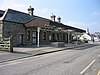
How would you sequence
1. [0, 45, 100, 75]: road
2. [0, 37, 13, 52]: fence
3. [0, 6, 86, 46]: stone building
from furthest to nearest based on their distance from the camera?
[0, 6, 86, 46]: stone building
[0, 37, 13, 52]: fence
[0, 45, 100, 75]: road

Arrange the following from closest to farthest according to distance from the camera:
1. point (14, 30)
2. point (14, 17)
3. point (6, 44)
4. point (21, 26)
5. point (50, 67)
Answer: point (50, 67)
point (6, 44)
point (14, 30)
point (14, 17)
point (21, 26)

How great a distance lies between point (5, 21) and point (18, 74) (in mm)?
21561

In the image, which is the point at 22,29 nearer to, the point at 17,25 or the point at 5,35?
the point at 17,25

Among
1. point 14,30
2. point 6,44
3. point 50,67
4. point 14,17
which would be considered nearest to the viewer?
point 50,67

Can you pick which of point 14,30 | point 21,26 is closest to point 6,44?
point 14,30

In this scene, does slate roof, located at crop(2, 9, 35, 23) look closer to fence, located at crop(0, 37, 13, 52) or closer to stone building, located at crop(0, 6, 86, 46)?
stone building, located at crop(0, 6, 86, 46)

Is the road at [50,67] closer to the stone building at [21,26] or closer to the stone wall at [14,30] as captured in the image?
the stone wall at [14,30]

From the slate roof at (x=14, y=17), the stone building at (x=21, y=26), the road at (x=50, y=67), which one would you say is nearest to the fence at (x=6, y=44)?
the road at (x=50, y=67)

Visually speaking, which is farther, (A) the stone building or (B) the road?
(A) the stone building

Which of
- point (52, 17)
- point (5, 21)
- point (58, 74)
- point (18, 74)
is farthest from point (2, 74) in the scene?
point (52, 17)

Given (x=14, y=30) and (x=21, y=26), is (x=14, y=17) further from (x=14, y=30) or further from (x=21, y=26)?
(x=14, y=30)


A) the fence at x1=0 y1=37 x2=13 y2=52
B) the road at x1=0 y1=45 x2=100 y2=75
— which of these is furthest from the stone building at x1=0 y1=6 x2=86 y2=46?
the road at x1=0 y1=45 x2=100 y2=75

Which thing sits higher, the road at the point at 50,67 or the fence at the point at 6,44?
the fence at the point at 6,44

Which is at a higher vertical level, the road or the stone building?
the stone building
